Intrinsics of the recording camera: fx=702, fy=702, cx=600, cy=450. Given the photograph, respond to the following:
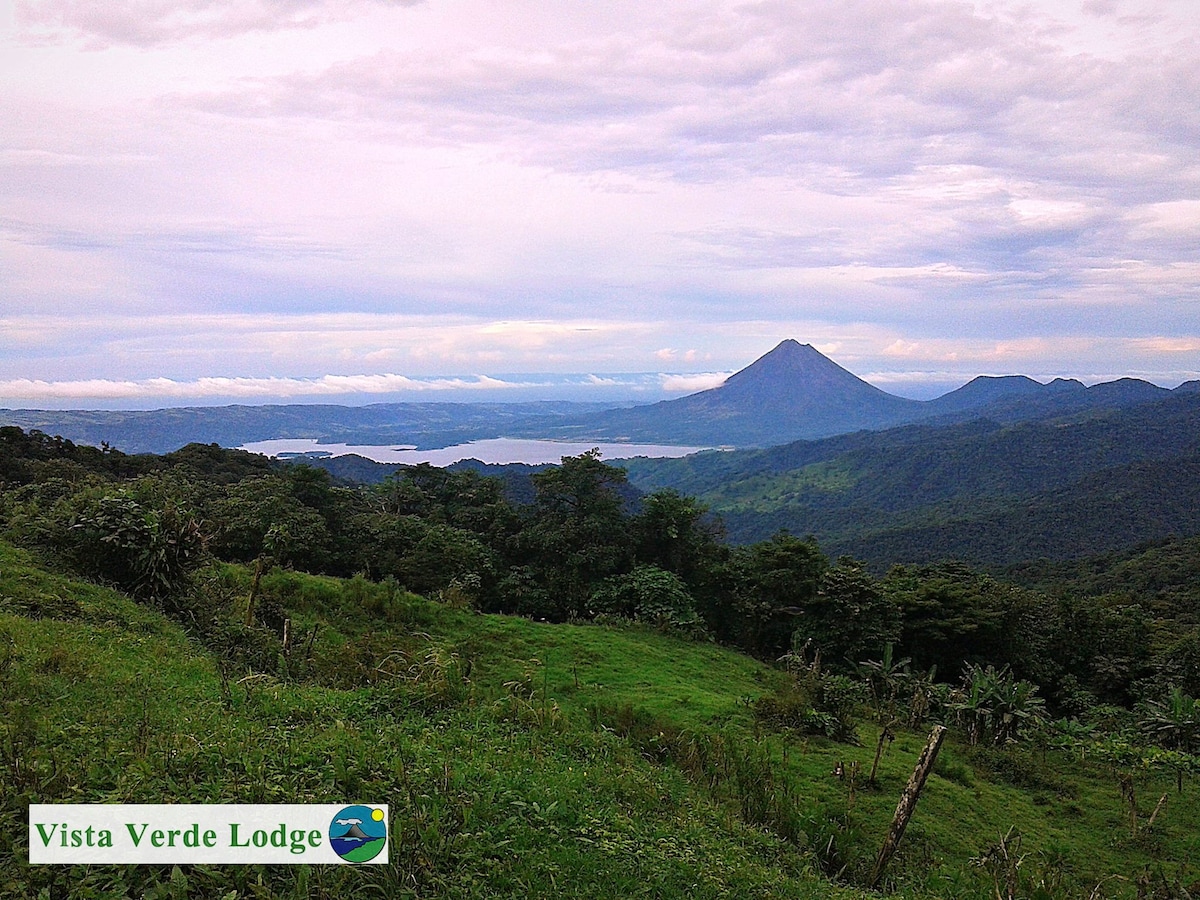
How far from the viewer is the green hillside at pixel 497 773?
377cm

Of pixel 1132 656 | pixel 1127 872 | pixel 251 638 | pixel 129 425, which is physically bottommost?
pixel 1132 656

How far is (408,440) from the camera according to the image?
150m

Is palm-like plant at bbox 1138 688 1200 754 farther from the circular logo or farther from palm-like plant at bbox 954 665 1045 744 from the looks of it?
the circular logo

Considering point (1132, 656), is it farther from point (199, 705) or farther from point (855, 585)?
point (199, 705)

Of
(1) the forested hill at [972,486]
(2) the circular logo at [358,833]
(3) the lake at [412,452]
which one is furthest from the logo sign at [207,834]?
(3) the lake at [412,452]

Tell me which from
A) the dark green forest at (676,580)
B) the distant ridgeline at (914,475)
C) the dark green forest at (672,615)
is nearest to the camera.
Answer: the dark green forest at (672,615)

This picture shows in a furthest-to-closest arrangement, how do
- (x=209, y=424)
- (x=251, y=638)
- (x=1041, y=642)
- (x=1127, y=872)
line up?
(x=209, y=424)
(x=1041, y=642)
(x=251, y=638)
(x=1127, y=872)

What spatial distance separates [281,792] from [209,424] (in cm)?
12312

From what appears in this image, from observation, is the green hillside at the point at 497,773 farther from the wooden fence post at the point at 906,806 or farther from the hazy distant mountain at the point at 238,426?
the hazy distant mountain at the point at 238,426

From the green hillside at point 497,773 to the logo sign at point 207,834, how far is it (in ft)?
0.26

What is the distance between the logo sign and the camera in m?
3.27

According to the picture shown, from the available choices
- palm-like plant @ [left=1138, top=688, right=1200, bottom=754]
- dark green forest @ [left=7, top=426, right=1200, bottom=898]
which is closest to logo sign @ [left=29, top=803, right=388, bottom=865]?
dark green forest @ [left=7, top=426, right=1200, bottom=898]

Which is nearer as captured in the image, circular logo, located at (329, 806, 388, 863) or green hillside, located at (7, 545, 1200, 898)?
circular logo, located at (329, 806, 388, 863)

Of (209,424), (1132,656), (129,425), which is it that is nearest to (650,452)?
(209,424)
